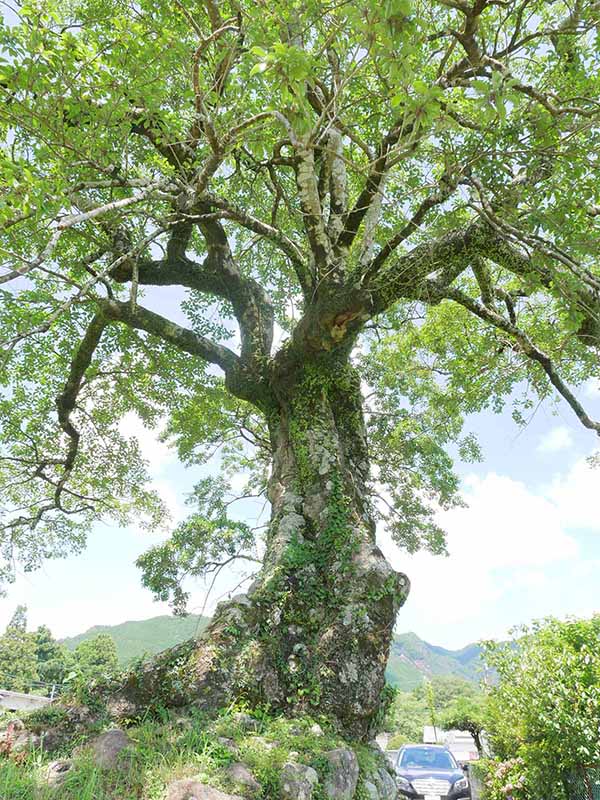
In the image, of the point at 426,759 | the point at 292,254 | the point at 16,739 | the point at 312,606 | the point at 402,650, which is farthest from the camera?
the point at 402,650

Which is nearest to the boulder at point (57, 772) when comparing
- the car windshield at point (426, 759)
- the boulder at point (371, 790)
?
the boulder at point (371, 790)

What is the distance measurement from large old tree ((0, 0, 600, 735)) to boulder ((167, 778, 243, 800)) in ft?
3.96

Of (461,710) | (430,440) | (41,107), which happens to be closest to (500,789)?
(430,440)

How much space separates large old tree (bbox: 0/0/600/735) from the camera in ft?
10.9

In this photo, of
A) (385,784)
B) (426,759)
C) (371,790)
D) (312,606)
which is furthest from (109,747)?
(426,759)

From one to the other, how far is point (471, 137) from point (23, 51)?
3.36m

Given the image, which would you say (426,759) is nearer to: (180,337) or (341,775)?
(341,775)

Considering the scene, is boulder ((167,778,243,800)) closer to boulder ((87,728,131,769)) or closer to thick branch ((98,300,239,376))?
boulder ((87,728,131,769))

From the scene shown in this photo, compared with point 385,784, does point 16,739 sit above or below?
above

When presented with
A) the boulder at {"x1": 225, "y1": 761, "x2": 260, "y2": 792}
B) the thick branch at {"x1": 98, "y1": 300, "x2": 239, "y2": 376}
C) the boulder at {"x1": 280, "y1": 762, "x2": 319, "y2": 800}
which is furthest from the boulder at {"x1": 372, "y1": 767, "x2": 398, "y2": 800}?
the thick branch at {"x1": 98, "y1": 300, "x2": 239, "y2": 376}

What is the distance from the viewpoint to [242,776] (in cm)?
267

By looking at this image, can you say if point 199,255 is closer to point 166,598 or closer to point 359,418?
point 359,418

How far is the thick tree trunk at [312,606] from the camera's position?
3887mm

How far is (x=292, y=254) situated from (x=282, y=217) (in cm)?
197
